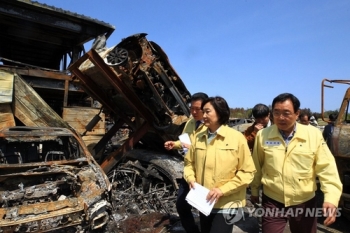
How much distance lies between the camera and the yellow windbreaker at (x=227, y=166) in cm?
212

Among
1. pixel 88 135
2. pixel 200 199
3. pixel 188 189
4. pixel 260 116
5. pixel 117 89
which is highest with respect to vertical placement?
pixel 260 116

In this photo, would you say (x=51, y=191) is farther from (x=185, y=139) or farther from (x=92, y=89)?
(x=92, y=89)

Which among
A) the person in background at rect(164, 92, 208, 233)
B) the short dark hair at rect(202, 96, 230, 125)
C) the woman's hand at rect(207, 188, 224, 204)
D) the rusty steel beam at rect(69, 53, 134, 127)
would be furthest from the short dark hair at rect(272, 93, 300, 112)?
the rusty steel beam at rect(69, 53, 134, 127)

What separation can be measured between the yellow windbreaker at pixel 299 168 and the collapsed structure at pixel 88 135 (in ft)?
7.05

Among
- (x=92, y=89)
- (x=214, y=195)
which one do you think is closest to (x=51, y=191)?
(x=214, y=195)

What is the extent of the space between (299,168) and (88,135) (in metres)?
9.97

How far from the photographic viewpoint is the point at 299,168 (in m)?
2.03

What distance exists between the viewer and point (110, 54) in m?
5.68

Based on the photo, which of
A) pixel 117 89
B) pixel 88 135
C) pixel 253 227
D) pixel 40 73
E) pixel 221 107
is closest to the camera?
pixel 221 107

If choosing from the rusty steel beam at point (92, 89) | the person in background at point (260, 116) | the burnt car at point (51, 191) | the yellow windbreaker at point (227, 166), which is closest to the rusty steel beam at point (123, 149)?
the rusty steel beam at point (92, 89)

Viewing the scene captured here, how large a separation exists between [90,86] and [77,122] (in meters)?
4.62

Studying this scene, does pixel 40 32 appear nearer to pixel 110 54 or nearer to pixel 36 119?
pixel 36 119

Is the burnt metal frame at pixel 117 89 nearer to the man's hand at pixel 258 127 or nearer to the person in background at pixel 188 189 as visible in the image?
the person in background at pixel 188 189

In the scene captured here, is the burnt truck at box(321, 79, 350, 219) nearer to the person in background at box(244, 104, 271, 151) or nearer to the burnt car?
the person in background at box(244, 104, 271, 151)
